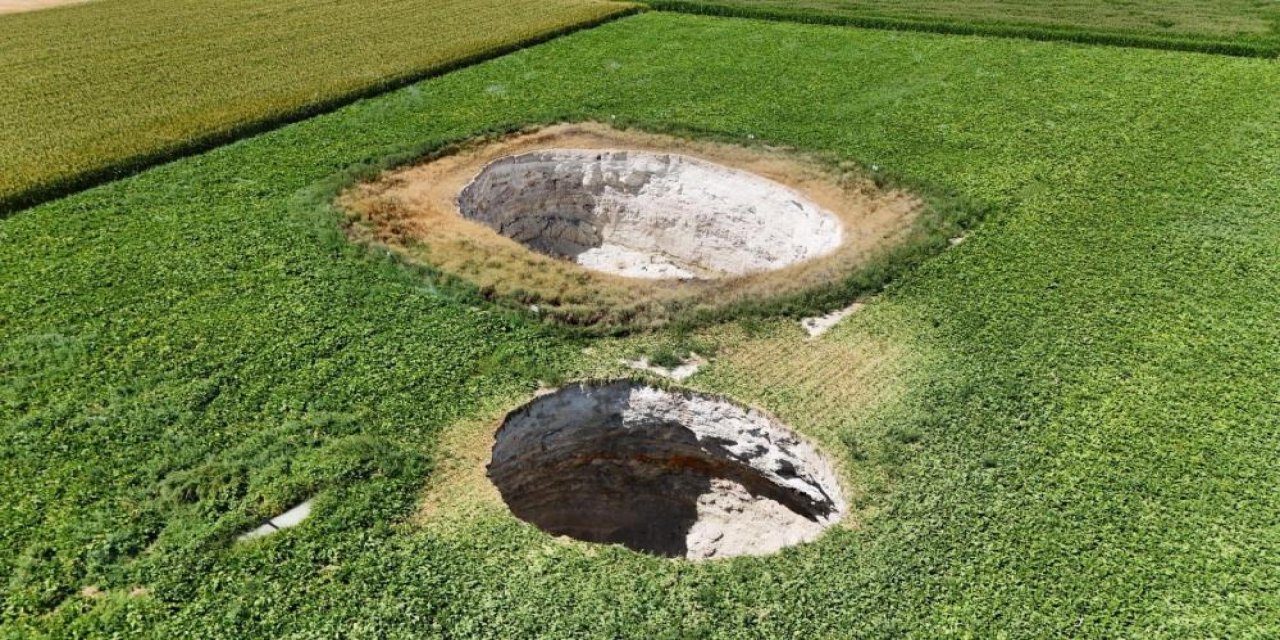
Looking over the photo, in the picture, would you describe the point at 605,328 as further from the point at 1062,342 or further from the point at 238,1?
the point at 238,1

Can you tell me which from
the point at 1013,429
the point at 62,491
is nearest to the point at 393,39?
the point at 62,491

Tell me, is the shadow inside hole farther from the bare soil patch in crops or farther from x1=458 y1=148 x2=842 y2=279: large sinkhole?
x1=458 y1=148 x2=842 y2=279: large sinkhole

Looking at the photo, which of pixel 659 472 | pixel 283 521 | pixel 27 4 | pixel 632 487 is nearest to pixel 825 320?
pixel 659 472

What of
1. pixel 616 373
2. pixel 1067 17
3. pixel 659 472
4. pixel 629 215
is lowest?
pixel 659 472

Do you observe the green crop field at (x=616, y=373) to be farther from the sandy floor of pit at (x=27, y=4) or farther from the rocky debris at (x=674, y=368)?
the sandy floor of pit at (x=27, y=4)

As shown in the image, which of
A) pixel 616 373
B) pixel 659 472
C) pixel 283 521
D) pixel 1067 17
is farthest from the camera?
pixel 1067 17

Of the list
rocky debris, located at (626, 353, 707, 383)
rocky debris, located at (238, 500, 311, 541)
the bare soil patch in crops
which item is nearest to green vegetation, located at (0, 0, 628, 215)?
the bare soil patch in crops

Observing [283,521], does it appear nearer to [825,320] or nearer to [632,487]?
[632,487]
